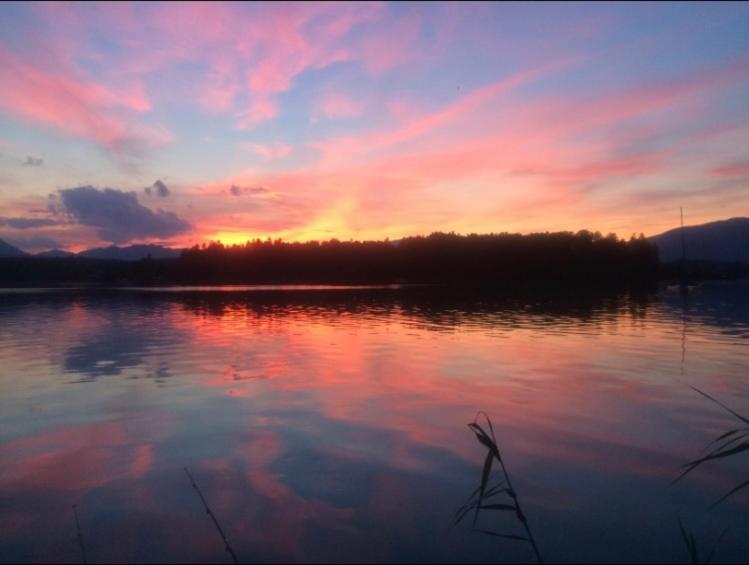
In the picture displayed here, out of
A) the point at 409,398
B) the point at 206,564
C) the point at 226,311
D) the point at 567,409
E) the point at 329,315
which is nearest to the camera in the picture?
the point at 206,564

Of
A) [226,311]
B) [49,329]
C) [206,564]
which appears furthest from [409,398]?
[226,311]

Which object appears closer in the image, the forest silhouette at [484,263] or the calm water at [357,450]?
the calm water at [357,450]

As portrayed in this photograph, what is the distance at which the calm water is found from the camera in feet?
26.8

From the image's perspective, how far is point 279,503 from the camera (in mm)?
9297

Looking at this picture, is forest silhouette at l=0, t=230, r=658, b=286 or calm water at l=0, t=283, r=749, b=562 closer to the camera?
calm water at l=0, t=283, r=749, b=562

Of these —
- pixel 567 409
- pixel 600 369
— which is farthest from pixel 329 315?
pixel 567 409

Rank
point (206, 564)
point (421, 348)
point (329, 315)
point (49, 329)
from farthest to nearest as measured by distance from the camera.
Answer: point (329, 315) → point (49, 329) → point (421, 348) → point (206, 564)

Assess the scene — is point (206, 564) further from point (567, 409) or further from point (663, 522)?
point (567, 409)

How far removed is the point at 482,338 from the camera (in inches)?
1216

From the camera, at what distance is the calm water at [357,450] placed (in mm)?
8156

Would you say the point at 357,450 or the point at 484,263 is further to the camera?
the point at 484,263

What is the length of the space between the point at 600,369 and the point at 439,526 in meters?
15.3

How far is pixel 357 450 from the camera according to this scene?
11.9 meters

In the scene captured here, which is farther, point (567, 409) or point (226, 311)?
point (226, 311)
